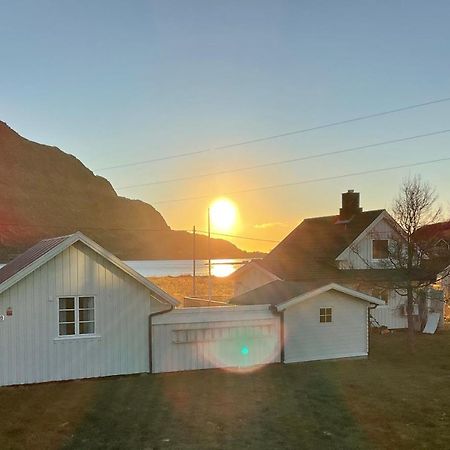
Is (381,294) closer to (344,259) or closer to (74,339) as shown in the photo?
(344,259)

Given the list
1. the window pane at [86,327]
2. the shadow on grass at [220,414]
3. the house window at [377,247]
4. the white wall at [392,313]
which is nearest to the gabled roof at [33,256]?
the window pane at [86,327]

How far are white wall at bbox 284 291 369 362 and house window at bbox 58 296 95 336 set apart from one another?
307 inches

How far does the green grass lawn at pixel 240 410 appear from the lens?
12250 millimetres

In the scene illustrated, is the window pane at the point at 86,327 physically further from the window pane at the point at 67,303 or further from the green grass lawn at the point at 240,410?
the green grass lawn at the point at 240,410

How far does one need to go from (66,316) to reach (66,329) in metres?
0.44

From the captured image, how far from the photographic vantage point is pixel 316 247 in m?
36.6

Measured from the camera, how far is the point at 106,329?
19156 mm

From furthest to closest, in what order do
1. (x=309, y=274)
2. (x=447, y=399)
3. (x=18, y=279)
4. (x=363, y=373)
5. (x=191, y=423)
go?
(x=309, y=274) → (x=363, y=373) → (x=18, y=279) → (x=447, y=399) → (x=191, y=423)

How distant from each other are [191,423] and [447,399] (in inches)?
316

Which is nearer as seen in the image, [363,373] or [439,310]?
[363,373]

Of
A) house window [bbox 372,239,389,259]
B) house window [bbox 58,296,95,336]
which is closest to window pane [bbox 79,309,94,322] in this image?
house window [bbox 58,296,95,336]

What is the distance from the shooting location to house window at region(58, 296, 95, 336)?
18.6 metres

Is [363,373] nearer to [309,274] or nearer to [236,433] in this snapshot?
[236,433]

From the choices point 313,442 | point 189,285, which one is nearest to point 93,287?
point 313,442
